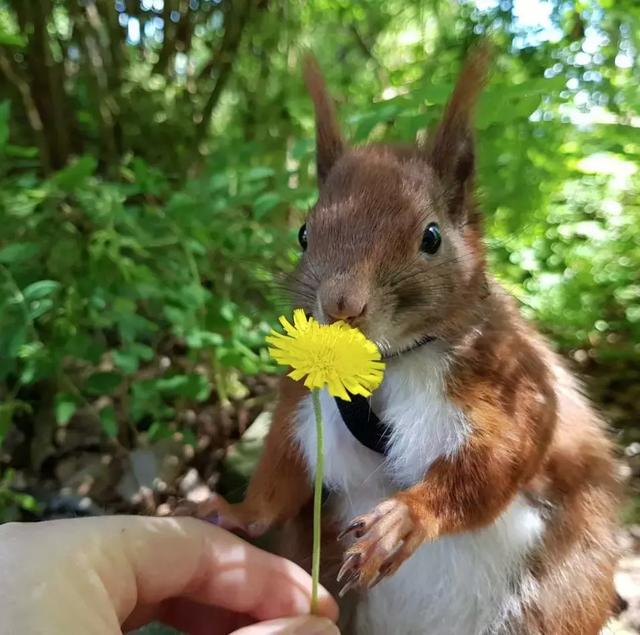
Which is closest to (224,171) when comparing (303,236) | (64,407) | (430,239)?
(64,407)

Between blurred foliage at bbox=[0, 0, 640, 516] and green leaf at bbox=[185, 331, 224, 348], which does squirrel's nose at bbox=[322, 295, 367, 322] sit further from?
green leaf at bbox=[185, 331, 224, 348]

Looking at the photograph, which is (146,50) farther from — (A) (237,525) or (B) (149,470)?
(A) (237,525)

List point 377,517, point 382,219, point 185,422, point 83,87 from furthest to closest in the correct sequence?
1. point 83,87
2. point 185,422
3. point 382,219
4. point 377,517

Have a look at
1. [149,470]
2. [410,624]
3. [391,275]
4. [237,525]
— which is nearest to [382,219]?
[391,275]

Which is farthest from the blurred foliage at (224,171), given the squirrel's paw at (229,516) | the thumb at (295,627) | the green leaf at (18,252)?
the thumb at (295,627)

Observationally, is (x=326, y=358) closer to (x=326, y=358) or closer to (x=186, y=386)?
(x=326, y=358)

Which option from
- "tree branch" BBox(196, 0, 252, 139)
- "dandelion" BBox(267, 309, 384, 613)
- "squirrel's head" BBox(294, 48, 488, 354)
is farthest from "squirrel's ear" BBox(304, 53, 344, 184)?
"tree branch" BBox(196, 0, 252, 139)

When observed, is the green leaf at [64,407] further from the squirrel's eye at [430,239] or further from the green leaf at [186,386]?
the squirrel's eye at [430,239]
